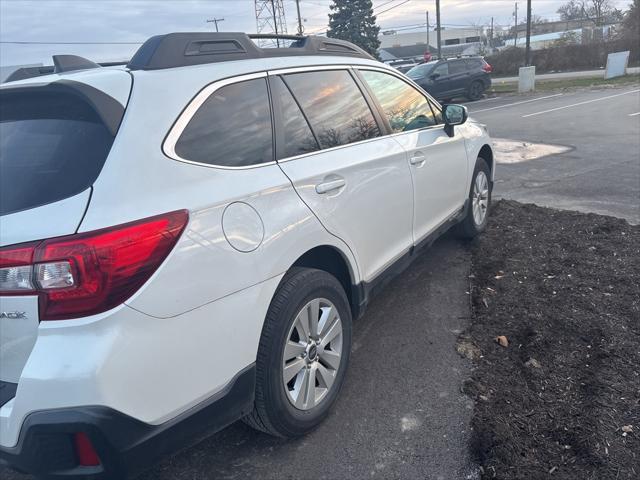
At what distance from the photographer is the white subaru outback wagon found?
185cm

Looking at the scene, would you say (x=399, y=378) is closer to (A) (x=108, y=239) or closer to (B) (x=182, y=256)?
(B) (x=182, y=256)

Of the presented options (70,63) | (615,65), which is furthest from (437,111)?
(615,65)

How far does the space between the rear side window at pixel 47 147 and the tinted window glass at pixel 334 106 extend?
47.3 inches

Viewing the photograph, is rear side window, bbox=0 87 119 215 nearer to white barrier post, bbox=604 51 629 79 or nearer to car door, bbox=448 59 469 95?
car door, bbox=448 59 469 95

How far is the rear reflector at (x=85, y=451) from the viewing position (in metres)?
1.87

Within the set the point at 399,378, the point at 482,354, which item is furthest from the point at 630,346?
the point at 399,378

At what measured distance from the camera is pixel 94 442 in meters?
1.85

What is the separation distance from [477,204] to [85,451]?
4.29 metres

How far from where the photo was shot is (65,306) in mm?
1854

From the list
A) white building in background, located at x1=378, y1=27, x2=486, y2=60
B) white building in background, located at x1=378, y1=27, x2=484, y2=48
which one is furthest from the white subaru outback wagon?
white building in background, located at x1=378, y1=27, x2=484, y2=48

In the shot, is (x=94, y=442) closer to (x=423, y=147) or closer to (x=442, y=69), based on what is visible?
(x=423, y=147)

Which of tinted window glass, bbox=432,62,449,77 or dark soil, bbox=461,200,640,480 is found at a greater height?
tinted window glass, bbox=432,62,449,77

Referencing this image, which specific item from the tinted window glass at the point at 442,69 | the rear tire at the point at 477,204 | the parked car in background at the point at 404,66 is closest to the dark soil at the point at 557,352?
the rear tire at the point at 477,204

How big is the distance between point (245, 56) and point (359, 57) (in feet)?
4.31
